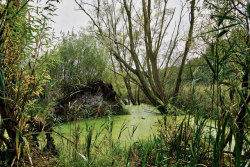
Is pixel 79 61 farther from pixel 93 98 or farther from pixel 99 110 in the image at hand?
pixel 99 110

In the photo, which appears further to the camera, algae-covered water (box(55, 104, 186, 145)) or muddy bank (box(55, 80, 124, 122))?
muddy bank (box(55, 80, 124, 122))

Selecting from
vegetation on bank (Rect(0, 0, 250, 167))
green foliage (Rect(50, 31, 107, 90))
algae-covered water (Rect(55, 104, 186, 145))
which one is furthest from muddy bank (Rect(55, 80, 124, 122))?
vegetation on bank (Rect(0, 0, 250, 167))

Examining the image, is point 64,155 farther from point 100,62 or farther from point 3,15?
point 100,62

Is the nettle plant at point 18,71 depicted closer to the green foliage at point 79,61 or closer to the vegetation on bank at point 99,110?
the vegetation on bank at point 99,110

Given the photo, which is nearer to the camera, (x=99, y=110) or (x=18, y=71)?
(x=18, y=71)

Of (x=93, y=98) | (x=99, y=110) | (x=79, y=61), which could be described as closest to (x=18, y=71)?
(x=99, y=110)

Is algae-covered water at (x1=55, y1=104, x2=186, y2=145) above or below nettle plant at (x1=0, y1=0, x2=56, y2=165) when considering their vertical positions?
below

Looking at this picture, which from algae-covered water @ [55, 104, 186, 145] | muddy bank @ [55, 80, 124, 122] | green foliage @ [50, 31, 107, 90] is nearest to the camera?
algae-covered water @ [55, 104, 186, 145]

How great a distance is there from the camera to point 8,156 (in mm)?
934

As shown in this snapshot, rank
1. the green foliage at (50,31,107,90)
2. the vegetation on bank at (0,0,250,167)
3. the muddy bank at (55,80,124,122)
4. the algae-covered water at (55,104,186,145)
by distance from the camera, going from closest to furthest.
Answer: the vegetation on bank at (0,0,250,167)
the algae-covered water at (55,104,186,145)
the muddy bank at (55,80,124,122)
the green foliage at (50,31,107,90)

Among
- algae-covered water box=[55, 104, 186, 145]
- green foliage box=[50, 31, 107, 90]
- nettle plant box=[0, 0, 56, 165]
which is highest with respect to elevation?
green foliage box=[50, 31, 107, 90]

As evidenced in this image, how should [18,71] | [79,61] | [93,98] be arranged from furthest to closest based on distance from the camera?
[79,61]
[93,98]
[18,71]

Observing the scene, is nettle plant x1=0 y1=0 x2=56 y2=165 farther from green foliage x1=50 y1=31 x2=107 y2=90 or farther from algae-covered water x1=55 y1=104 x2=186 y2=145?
green foliage x1=50 y1=31 x2=107 y2=90

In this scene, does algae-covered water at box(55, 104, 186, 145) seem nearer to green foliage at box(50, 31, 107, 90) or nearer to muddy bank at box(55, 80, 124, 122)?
muddy bank at box(55, 80, 124, 122)
